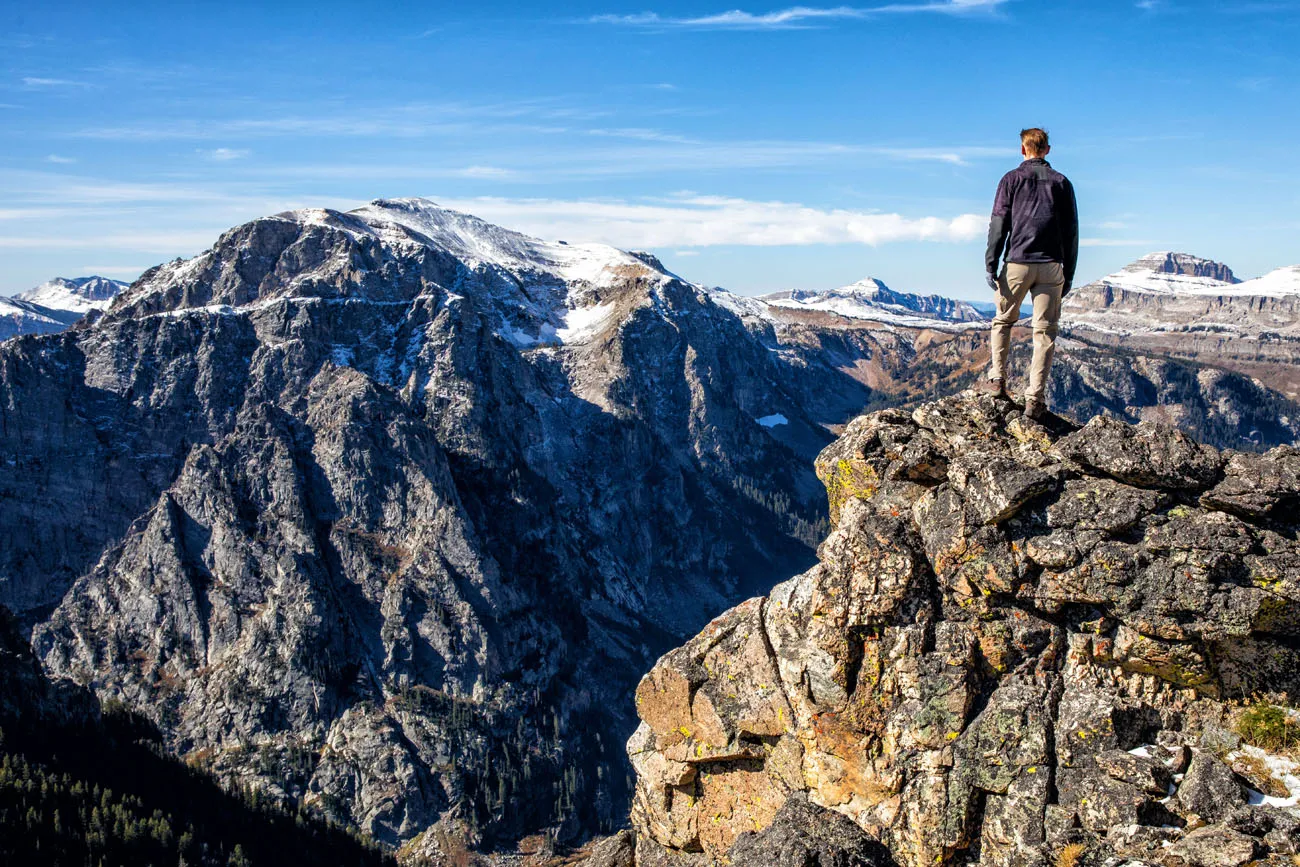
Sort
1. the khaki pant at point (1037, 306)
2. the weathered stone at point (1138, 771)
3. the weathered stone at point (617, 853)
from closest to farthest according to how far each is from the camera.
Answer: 1. the weathered stone at point (1138, 771)
2. the khaki pant at point (1037, 306)
3. the weathered stone at point (617, 853)

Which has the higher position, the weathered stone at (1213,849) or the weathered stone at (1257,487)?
the weathered stone at (1257,487)

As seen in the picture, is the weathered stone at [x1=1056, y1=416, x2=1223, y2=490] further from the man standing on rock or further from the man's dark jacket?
the man's dark jacket

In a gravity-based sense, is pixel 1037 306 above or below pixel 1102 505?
above

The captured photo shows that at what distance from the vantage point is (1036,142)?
901 inches

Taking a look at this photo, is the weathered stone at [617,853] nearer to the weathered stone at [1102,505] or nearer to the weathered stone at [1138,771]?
the weathered stone at [1138,771]

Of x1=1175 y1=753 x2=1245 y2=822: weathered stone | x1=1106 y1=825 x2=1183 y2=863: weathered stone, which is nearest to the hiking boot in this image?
x1=1175 y1=753 x2=1245 y2=822: weathered stone

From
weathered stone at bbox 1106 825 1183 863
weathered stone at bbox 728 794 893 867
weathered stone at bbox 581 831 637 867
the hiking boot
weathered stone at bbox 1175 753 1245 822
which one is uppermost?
the hiking boot

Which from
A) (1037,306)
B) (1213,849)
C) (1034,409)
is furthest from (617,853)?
(1037,306)

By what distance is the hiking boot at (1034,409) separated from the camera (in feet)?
A: 81.6

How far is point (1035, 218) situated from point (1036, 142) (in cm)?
198

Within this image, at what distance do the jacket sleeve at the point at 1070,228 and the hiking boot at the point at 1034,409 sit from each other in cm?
362

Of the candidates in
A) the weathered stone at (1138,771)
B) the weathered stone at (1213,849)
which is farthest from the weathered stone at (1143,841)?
the weathered stone at (1138,771)

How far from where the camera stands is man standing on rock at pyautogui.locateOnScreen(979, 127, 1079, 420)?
22703 mm

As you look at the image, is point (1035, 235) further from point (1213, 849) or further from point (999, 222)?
point (1213, 849)
